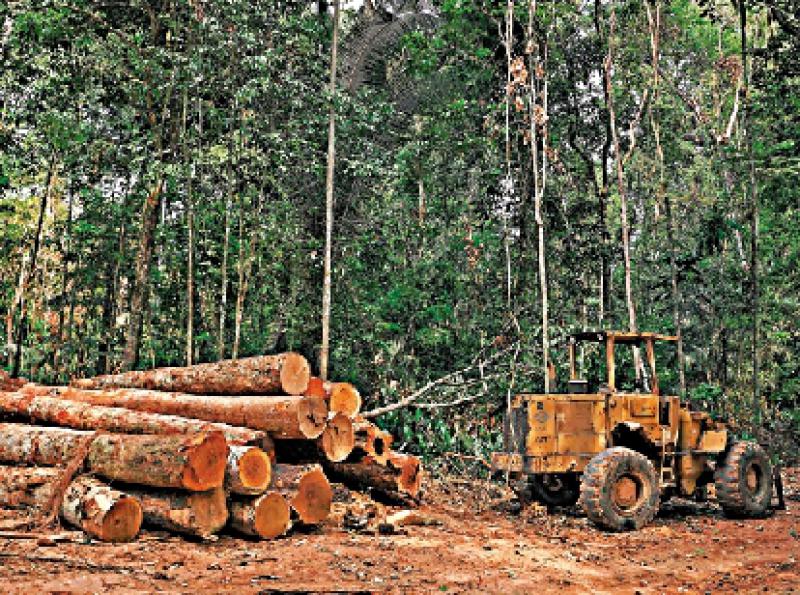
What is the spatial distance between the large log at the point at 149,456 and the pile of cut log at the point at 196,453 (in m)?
0.01

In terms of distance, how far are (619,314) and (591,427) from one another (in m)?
12.0

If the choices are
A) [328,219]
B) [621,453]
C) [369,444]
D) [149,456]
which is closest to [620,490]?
[621,453]

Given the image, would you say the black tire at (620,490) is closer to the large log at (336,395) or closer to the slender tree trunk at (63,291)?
the large log at (336,395)

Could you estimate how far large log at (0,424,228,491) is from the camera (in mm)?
7766

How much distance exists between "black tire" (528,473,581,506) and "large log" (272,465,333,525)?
3.94 meters

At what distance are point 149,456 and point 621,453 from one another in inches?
223

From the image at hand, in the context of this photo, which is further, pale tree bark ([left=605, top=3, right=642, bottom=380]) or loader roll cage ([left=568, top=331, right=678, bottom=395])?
pale tree bark ([left=605, top=3, right=642, bottom=380])

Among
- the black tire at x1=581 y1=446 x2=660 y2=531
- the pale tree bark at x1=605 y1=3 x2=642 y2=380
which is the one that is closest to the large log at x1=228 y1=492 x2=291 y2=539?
the black tire at x1=581 y1=446 x2=660 y2=531

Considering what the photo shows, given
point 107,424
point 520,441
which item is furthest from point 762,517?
point 107,424

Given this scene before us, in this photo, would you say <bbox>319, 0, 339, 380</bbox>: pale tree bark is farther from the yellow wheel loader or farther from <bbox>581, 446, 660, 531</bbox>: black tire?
<bbox>581, 446, 660, 531</bbox>: black tire

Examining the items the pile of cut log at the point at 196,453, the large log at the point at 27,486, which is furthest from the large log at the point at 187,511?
the large log at the point at 27,486

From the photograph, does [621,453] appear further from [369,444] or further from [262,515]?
[262,515]

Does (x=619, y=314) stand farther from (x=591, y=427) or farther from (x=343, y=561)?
(x=343, y=561)

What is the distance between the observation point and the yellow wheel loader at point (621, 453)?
10008mm
